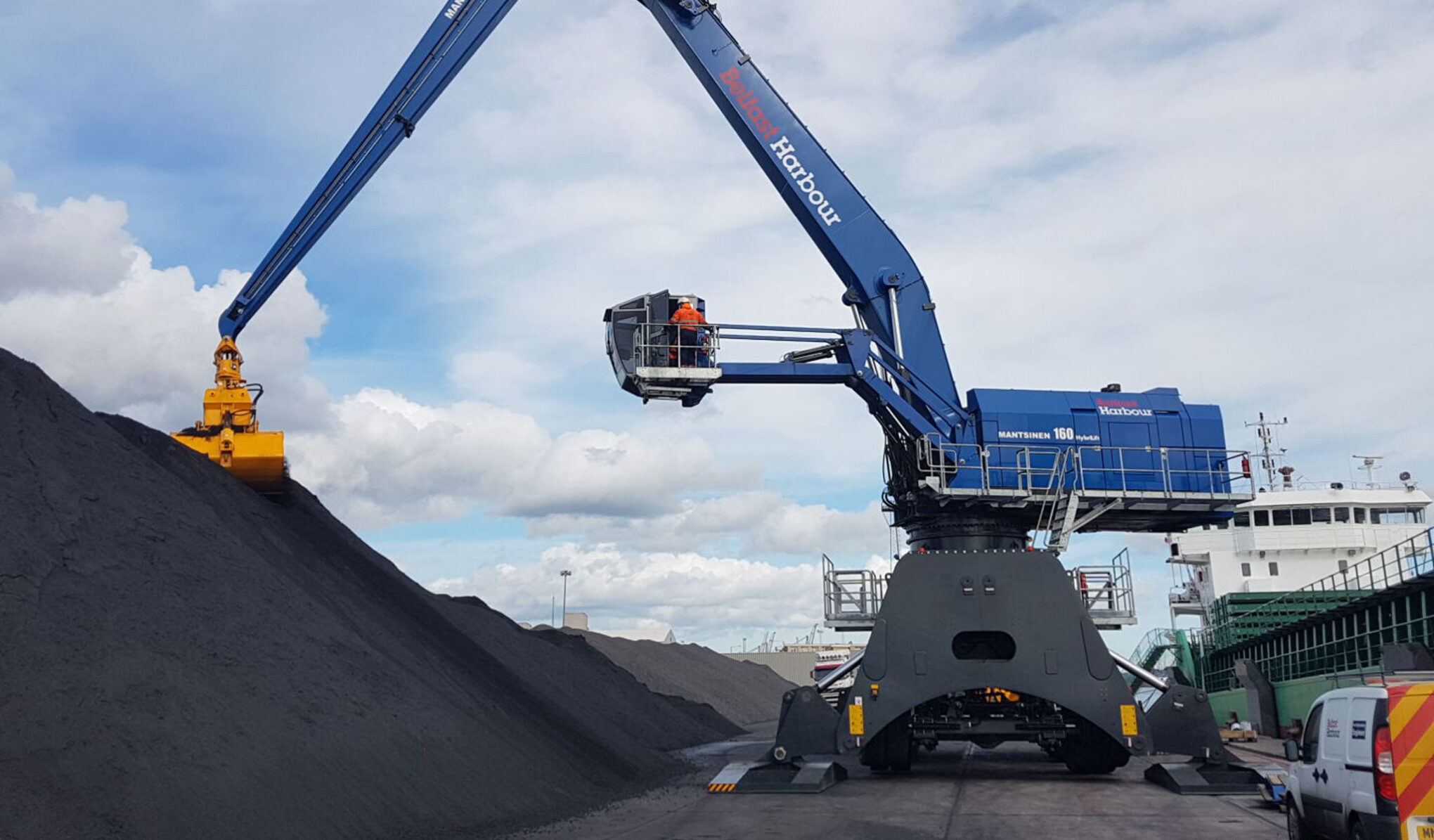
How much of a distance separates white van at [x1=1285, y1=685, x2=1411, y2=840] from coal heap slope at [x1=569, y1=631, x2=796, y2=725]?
31.7 m

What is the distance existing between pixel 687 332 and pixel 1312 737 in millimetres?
10778

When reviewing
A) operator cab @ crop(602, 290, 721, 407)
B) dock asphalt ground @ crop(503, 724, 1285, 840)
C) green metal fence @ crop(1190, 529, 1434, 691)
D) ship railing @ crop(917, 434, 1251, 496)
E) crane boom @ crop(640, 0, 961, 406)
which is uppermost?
crane boom @ crop(640, 0, 961, 406)

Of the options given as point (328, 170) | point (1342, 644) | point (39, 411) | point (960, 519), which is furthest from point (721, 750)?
point (39, 411)

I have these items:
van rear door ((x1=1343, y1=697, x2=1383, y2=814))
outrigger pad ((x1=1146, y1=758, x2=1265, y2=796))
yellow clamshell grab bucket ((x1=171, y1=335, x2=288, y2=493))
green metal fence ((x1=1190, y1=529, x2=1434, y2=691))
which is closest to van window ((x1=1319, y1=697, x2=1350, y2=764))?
van rear door ((x1=1343, y1=697, x2=1383, y2=814))

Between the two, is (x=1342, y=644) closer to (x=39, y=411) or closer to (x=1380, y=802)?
(x=1380, y=802)

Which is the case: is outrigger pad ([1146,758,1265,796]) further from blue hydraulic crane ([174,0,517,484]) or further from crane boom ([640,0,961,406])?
blue hydraulic crane ([174,0,517,484])

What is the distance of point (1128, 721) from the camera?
1608 cm

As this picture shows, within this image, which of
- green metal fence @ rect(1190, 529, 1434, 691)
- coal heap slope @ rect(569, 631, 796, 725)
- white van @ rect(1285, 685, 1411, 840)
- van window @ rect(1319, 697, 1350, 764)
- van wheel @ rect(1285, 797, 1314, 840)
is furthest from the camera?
coal heap slope @ rect(569, 631, 796, 725)

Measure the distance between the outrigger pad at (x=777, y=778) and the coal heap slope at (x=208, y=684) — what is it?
1664 mm

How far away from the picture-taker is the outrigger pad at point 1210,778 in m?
15.2

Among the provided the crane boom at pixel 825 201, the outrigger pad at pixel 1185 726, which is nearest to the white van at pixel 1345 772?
the outrigger pad at pixel 1185 726

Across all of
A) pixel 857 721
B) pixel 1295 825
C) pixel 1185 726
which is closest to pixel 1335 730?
pixel 1295 825

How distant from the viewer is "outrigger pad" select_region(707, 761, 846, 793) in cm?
1599

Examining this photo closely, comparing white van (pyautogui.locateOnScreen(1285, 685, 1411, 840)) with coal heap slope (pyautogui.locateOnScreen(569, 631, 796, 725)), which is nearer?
white van (pyautogui.locateOnScreen(1285, 685, 1411, 840))
